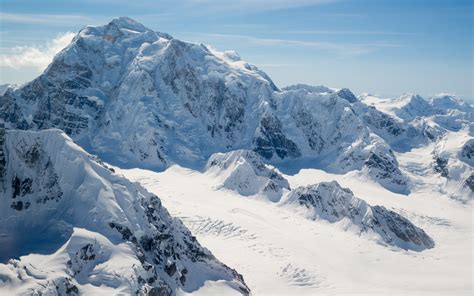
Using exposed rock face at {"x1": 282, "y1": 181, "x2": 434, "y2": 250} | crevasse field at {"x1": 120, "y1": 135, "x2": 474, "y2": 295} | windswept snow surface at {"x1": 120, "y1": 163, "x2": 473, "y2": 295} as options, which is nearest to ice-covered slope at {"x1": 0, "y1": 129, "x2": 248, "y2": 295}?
crevasse field at {"x1": 120, "y1": 135, "x2": 474, "y2": 295}

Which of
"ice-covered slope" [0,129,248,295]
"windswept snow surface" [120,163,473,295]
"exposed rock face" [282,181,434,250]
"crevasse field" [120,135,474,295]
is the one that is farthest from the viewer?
"exposed rock face" [282,181,434,250]

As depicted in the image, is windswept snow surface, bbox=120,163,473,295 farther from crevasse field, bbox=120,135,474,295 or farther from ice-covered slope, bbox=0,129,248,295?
ice-covered slope, bbox=0,129,248,295

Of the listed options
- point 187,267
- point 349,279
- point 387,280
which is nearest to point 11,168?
point 187,267

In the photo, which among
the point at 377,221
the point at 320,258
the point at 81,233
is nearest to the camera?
the point at 81,233

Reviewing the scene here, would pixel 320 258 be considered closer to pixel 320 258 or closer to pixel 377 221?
pixel 320 258

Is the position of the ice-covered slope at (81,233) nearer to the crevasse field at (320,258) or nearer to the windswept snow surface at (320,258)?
the crevasse field at (320,258)

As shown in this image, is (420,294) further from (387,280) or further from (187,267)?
(187,267)

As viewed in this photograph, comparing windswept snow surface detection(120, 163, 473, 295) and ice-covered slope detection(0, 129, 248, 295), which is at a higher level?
ice-covered slope detection(0, 129, 248, 295)

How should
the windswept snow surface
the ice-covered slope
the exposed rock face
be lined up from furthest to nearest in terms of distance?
the exposed rock face < the windswept snow surface < the ice-covered slope

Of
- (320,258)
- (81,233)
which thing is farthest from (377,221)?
(81,233)

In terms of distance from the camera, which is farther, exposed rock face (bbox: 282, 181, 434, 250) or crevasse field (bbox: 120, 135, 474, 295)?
exposed rock face (bbox: 282, 181, 434, 250)
